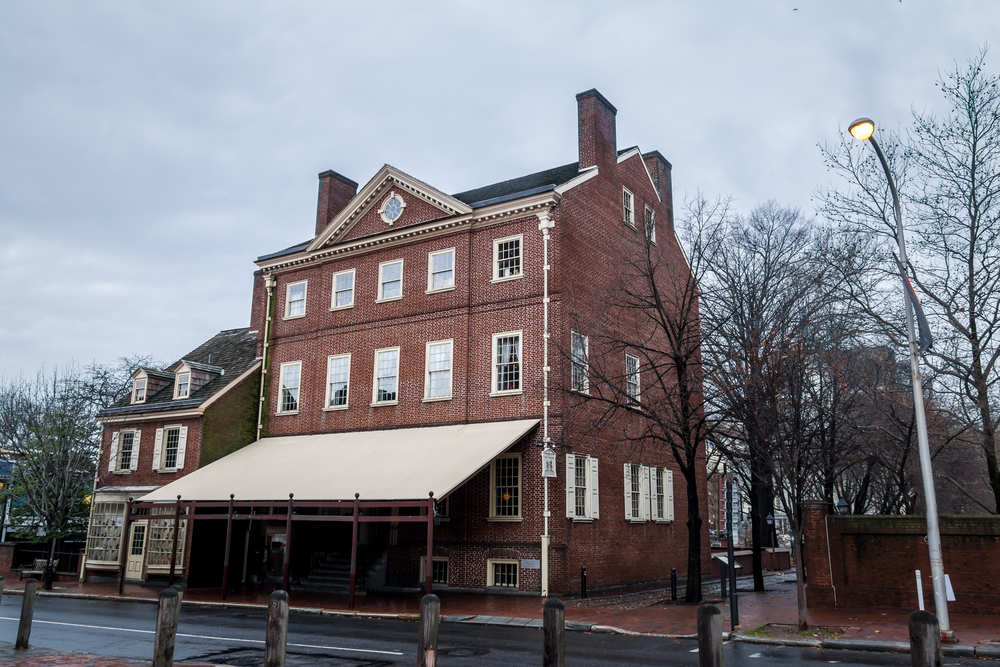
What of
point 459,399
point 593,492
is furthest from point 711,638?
point 459,399

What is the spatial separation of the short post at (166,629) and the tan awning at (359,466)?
8.72 m

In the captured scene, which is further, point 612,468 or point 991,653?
point 612,468

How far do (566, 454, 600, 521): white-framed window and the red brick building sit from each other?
0.18 feet

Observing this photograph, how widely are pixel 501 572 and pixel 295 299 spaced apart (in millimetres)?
13245

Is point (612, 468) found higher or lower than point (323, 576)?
higher

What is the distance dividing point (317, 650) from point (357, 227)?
1763 cm

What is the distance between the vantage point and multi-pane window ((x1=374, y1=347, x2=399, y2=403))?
994 inches

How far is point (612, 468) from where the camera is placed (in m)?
24.1

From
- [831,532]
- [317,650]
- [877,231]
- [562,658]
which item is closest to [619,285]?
[877,231]

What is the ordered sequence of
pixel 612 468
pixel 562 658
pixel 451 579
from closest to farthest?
pixel 562 658, pixel 451 579, pixel 612 468

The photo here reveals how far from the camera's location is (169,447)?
2877cm

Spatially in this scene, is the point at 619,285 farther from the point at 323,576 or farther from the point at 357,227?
the point at 323,576

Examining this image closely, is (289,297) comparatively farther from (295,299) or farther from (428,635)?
(428,635)

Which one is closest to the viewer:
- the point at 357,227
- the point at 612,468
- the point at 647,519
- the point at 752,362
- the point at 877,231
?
the point at 752,362
